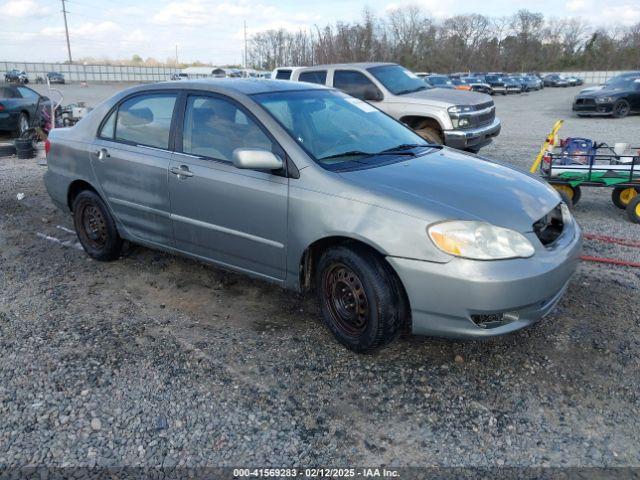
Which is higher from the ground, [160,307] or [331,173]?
[331,173]

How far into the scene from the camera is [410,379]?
10.6 ft

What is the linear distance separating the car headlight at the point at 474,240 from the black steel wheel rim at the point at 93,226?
329 cm

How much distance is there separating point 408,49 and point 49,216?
242 ft

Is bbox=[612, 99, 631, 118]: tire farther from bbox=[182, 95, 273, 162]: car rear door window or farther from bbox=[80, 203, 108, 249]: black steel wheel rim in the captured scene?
bbox=[80, 203, 108, 249]: black steel wheel rim

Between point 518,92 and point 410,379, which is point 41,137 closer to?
point 410,379

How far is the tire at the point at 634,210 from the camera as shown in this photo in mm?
6216

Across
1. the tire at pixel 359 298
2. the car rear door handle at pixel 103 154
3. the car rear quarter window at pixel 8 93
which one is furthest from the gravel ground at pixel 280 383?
the car rear quarter window at pixel 8 93

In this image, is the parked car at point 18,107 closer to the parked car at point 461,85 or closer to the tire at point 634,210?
the tire at point 634,210

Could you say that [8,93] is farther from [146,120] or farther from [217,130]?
[217,130]

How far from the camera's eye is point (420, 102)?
9.47m

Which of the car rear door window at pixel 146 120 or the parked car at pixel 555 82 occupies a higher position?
the car rear door window at pixel 146 120

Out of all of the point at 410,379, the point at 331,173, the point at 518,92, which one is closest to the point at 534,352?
the point at 410,379

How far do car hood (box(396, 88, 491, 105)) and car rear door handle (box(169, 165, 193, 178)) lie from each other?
6325mm

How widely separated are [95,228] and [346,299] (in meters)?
2.87
